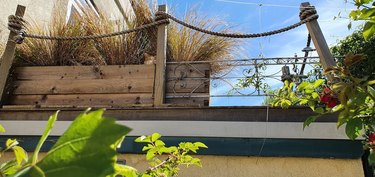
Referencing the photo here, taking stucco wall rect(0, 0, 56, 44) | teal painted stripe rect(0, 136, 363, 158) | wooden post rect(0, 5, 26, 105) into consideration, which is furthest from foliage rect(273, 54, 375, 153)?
stucco wall rect(0, 0, 56, 44)

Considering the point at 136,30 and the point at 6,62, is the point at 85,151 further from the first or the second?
the point at 6,62

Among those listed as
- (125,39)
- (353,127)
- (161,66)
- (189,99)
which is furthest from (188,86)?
(353,127)

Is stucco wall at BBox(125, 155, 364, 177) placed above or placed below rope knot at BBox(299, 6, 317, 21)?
below

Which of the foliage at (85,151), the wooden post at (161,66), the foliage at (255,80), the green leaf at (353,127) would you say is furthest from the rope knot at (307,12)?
the foliage at (85,151)

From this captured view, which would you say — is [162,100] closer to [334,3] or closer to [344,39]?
[334,3]

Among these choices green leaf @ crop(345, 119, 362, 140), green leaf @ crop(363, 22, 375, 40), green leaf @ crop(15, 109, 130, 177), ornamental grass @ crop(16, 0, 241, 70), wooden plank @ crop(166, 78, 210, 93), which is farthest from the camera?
ornamental grass @ crop(16, 0, 241, 70)

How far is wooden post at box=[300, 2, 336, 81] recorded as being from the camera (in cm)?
231

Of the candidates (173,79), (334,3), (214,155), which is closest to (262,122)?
(214,155)

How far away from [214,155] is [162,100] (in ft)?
1.78

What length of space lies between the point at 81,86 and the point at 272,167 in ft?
4.94

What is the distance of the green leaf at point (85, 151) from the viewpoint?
235mm

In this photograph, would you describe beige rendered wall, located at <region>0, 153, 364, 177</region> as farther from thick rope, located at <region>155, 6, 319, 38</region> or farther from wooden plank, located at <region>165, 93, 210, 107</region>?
thick rope, located at <region>155, 6, 319, 38</region>

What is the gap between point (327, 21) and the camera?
2.68 metres

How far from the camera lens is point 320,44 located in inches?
93.5
